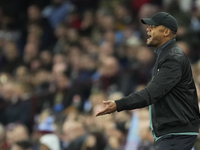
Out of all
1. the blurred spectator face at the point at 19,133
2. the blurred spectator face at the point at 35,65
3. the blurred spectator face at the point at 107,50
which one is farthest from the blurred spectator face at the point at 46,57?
the blurred spectator face at the point at 19,133

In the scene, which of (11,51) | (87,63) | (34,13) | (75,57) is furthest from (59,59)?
(34,13)

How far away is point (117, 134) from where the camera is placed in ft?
23.9

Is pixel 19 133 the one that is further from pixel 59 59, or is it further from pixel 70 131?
pixel 59 59

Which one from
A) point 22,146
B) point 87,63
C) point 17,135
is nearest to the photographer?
point 22,146

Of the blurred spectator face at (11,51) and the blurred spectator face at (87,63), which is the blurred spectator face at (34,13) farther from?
the blurred spectator face at (87,63)

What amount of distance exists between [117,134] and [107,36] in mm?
3585

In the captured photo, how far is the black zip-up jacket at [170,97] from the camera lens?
4.38 meters

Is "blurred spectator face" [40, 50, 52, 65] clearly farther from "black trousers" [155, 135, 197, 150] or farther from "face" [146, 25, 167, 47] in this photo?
"black trousers" [155, 135, 197, 150]

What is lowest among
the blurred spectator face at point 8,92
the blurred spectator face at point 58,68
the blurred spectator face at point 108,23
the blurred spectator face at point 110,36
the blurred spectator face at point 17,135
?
the blurred spectator face at point 17,135

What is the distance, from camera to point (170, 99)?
14.7ft

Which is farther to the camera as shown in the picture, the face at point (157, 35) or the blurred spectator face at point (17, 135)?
the blurred spectator face at point (17, 135)

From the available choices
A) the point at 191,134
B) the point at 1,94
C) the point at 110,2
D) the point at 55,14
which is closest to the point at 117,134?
the point at 191,134

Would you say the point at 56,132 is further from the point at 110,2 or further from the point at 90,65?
the point at 110,2

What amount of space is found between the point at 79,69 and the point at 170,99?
583 centimetres
